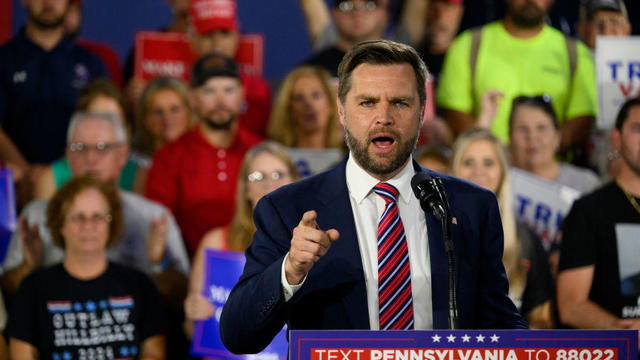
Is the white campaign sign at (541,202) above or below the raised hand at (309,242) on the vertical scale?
above

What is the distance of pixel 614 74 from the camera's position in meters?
4.27

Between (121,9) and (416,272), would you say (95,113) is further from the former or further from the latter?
(416,272)

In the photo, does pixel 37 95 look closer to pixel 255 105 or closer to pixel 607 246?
pixel 255 105

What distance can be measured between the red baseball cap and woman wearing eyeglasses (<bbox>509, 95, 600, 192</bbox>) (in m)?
1.81

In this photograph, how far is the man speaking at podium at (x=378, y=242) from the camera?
6.18ft

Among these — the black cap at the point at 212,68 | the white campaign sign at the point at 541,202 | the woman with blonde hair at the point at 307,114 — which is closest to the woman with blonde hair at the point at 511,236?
the white campaign sign at the point at 541,202

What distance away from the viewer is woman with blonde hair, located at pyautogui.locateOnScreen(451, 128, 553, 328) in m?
4.12

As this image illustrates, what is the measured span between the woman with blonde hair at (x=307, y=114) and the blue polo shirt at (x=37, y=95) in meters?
1.21

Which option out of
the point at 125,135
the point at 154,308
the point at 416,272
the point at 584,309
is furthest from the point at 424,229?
the point at 125,135

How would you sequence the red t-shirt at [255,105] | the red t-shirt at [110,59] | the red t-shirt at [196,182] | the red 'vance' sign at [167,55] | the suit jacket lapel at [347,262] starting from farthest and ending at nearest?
1. the red t-shirt at [110,59]
2. the red 'vance' sign at [167,55]
3. the red t-shirt at [255,105]
4. the red t-shirt at [196,182]
5. the suit jacket lapel at [347,262]

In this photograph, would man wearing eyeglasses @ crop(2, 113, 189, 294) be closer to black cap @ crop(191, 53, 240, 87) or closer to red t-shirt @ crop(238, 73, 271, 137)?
black cap @ crop(191, 53, 240, 87)

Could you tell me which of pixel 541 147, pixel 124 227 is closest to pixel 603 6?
pixel 541 147

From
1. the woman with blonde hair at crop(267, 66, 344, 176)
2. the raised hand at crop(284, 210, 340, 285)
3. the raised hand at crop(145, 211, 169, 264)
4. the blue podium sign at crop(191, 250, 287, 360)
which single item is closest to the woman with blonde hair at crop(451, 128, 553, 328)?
the woman with blonde hair at crop(267, 66, 344, 176)

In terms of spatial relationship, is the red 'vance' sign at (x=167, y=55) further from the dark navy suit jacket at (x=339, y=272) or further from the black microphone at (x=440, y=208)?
the black microphone at (x=440, y=208)
